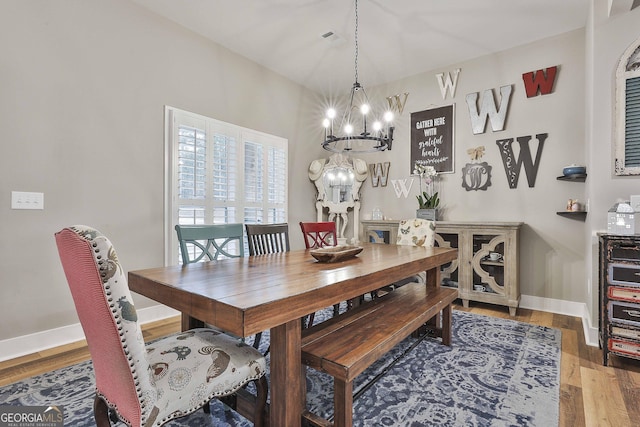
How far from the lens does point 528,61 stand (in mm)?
3492

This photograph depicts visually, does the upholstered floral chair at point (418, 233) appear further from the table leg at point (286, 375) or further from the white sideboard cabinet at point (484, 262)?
the table leg at point (286, 375)

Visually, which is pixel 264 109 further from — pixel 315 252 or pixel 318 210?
pixel 315 252

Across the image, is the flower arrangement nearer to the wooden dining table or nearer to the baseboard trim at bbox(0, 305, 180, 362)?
the wooden dining table

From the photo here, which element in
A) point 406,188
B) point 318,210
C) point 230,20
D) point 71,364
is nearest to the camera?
point 71,364

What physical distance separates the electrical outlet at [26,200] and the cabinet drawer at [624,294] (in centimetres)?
420

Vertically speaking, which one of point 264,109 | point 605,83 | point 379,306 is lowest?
point 379,306

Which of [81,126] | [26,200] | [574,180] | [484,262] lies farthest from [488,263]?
[26,200]

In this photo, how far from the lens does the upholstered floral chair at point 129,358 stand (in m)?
0.90

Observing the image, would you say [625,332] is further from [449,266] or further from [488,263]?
[449,266]

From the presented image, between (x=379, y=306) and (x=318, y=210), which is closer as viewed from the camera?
(x=379, y=306)

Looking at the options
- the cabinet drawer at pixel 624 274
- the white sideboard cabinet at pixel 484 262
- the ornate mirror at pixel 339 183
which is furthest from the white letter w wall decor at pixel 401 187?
the cabinet drawer at pixel 624 274

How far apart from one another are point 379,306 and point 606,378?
4.95 feet

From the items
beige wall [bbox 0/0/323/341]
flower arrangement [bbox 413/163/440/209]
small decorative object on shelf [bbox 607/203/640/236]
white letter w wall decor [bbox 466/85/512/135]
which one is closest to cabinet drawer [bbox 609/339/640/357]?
small decorative object on shelf [bbox 607/203/640/236]

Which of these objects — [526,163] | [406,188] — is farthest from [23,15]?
[526,163]
